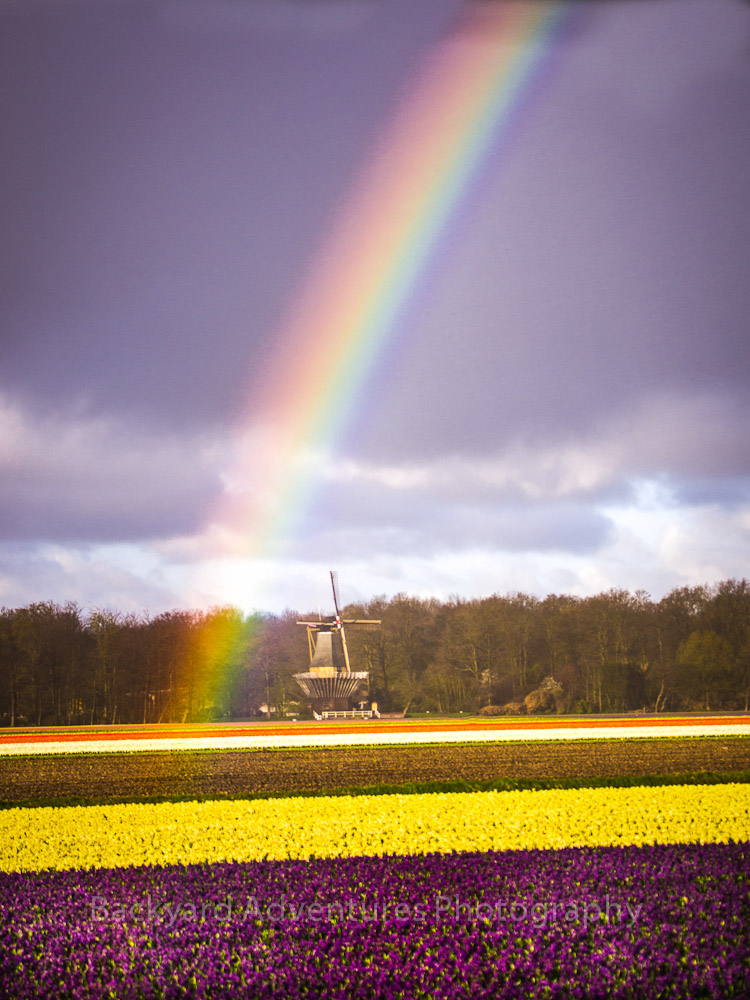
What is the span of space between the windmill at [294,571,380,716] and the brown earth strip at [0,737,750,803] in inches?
1096

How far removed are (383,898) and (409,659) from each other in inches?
2355

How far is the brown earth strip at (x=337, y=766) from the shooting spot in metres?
18.1

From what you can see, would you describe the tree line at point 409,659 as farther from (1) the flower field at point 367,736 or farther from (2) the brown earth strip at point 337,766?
(2) the brown earth strip at point 337,766

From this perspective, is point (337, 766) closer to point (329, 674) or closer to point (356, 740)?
point (356, 740)

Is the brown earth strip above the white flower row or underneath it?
above

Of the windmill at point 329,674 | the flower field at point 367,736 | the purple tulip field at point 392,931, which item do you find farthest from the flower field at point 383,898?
the windmill at point 329,674

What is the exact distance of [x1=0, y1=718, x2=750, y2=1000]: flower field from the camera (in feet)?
19.4

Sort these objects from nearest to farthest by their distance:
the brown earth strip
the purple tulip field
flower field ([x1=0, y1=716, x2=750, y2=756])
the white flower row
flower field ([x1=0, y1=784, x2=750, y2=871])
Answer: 1. the purple tulip field
2. flower field ([x1=0, y1=784, x2=750, y2=871])
3. the brown earth strip
4. the white flower row
5. flower field ([x1=0, y1=716, x2=750, y2=756])

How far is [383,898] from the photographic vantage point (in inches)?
295

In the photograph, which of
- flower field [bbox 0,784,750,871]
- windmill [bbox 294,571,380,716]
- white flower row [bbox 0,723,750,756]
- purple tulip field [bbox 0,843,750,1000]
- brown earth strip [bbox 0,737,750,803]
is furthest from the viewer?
windmill [bbox 294,571,380,716]

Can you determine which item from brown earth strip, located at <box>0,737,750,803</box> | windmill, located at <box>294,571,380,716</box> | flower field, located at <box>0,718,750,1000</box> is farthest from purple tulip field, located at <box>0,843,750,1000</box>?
windmill, located at <box>294,571,380,716</box>

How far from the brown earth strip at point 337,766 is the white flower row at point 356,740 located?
73.1 inches

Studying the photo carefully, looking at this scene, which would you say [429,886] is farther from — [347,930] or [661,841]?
[661,841]

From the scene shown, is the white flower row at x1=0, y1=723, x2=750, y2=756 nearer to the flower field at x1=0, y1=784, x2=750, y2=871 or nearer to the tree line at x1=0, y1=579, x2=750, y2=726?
the flower field at x1=0, y1=784, x2=750, y2=871
